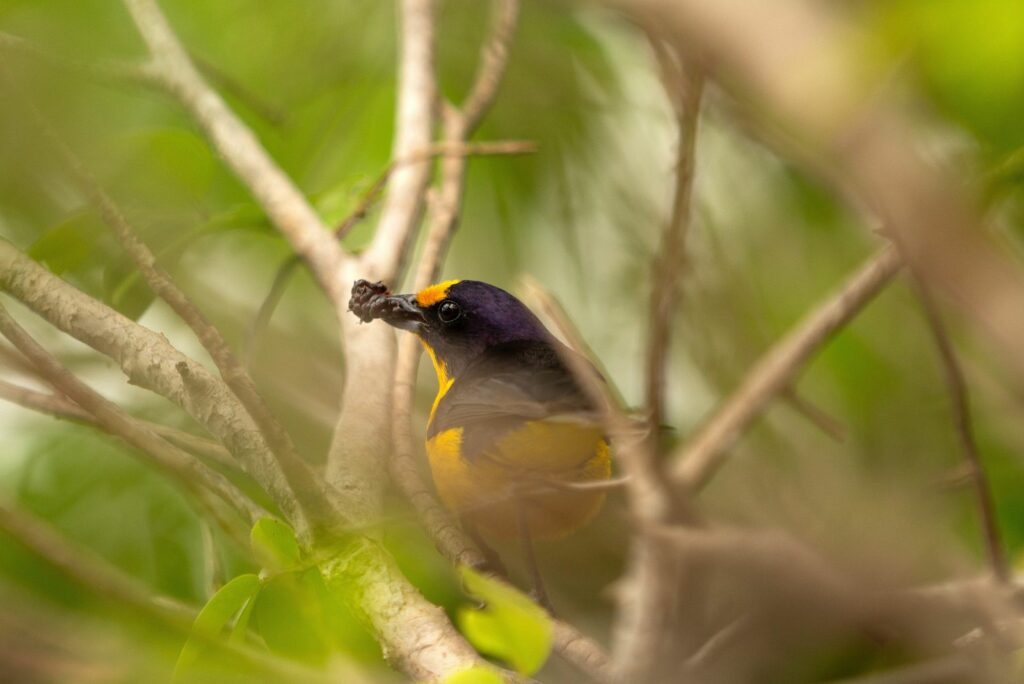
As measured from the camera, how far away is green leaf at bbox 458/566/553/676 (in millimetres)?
875

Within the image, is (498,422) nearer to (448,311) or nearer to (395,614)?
(448,311)

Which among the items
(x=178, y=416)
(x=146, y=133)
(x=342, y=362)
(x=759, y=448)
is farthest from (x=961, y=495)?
(x=146, y=133)

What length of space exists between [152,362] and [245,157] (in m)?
0.99

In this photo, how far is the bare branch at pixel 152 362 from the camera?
132 centimetres

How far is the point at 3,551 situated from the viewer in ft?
7.20

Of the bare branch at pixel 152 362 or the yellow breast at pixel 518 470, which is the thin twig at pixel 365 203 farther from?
the bare branch at pixel 152 362

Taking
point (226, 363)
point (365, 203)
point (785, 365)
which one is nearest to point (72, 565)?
point (226, 363)

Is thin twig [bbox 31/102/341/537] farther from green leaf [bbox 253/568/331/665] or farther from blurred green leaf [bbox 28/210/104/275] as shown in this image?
blurred green leaf [bbox 28/210/104/275]

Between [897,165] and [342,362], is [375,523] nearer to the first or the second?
[897,165]

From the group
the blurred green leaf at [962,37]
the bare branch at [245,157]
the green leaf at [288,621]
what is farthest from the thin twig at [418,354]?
the blurred green leaf at [962,37]

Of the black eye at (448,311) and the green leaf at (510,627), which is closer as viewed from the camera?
the green leaf at (510,627)

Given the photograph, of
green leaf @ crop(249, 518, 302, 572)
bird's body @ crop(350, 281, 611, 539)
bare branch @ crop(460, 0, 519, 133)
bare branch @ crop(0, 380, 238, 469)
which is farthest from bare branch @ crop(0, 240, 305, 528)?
bare branch @ crop(460, 0, 519, 133)

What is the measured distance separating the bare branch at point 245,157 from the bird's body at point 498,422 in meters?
0.20

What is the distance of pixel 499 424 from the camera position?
1.93m
